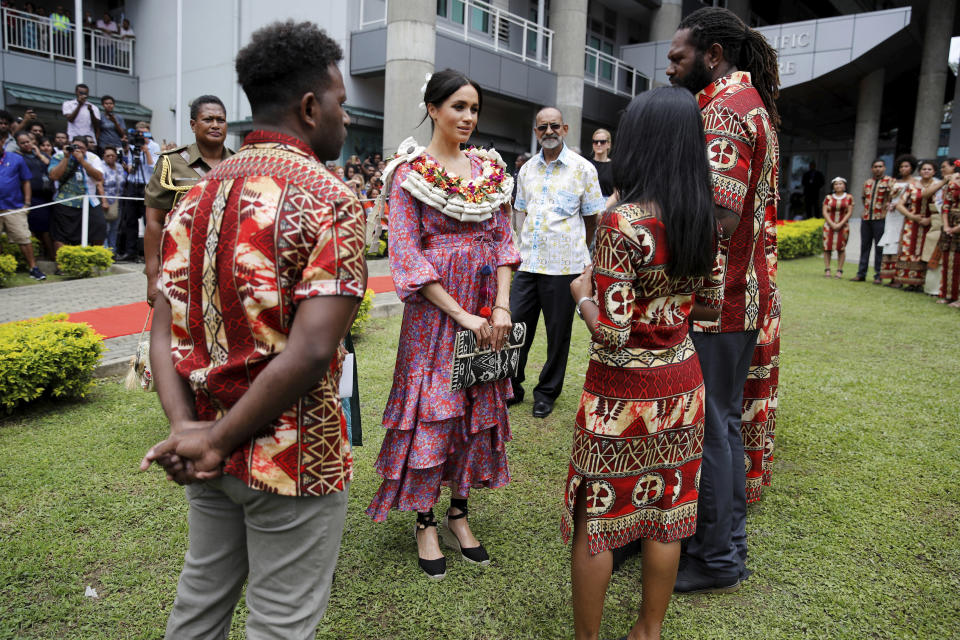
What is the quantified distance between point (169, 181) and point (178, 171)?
0.10m

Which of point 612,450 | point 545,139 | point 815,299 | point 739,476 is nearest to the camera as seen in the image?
point 612,450

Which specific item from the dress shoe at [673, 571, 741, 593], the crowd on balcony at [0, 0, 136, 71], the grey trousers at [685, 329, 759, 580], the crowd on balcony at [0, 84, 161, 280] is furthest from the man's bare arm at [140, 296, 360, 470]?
the crowd on balcony at [0, 0, 136, 71]

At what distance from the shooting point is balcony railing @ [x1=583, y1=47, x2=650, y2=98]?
22219 millimetres

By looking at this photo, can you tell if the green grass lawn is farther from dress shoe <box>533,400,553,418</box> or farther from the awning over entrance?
the awning over entrance

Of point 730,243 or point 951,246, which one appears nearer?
point 730,243

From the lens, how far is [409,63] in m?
14.3

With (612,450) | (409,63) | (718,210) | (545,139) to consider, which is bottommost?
(612,450)

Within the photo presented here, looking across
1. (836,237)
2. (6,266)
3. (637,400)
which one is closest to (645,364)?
(637,400)

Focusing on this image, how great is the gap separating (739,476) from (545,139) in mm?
2931

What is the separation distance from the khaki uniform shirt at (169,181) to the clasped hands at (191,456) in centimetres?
211

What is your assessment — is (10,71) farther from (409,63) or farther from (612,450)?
(612,450)

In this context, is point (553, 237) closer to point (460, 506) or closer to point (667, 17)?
point (460, 506)

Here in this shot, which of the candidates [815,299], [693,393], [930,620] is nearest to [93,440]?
[693,393]

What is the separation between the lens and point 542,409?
16.5ft
